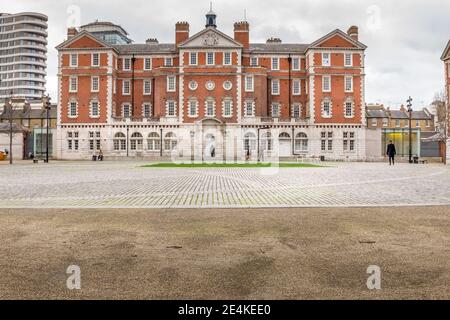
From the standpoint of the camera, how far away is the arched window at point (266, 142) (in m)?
60.8

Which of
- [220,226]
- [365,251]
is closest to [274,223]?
[220,226]

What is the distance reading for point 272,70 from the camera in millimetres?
65812

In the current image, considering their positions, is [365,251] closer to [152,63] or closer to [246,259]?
[246,259]

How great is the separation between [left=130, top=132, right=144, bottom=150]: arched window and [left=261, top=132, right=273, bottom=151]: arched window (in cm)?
1644

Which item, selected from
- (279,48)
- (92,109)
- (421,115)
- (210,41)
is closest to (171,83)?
(210,41)

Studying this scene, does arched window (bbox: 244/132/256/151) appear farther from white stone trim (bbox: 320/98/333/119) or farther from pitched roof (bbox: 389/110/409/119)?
pitched roof (bbox: 389/110/409/119)

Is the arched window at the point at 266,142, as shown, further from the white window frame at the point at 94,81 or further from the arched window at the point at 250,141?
the white window frame at the point at 94,81

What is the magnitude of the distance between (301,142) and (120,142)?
971 inches

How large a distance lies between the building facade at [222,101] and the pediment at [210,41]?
0.44 feet

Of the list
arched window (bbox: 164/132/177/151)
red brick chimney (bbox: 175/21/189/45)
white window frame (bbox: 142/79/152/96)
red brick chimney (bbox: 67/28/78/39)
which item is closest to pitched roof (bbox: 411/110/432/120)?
red brick chimney (bbox: 175/21/189/45)

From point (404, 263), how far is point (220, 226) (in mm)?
3380

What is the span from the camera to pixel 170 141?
6056 cm

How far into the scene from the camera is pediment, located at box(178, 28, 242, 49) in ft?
198

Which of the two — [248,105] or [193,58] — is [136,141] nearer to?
[193,58]
